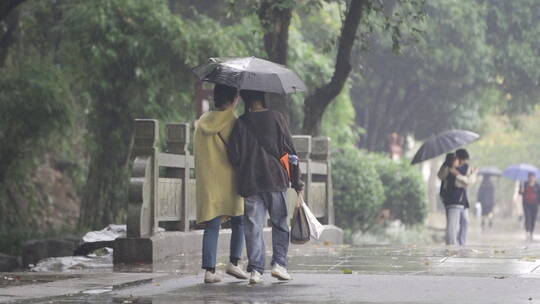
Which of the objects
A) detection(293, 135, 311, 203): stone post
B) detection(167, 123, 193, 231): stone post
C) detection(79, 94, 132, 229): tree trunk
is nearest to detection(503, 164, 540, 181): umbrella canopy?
detection(79, 94, 132, 229): tree trunk

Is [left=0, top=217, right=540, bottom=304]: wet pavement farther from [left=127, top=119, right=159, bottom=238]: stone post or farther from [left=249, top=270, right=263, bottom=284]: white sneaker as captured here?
[left=127, top=119, right=159, bottom=238]: stone post

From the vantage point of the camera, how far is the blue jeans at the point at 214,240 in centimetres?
1085

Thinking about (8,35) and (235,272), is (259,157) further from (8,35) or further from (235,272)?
(8,35)

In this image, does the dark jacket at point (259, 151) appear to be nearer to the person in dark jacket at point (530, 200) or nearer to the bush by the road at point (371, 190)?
the bush by the road at point (371, 190)

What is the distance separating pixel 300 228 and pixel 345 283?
80cm

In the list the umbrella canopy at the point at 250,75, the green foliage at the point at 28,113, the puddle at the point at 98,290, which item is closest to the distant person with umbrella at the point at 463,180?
the green foliage at the point at 28,113

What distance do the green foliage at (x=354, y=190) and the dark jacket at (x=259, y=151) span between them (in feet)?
61.7

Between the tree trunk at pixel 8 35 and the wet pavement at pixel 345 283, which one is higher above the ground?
the tree trunk at pixel 8 35

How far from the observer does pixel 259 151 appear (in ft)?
35.1

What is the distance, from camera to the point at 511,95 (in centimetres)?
4053

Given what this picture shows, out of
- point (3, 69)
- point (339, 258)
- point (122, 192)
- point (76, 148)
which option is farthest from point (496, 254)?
point (76, 148)

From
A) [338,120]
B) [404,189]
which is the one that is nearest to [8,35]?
[338,120]

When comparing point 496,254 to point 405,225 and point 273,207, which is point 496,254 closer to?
point 273,207

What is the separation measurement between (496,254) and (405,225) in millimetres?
17972
